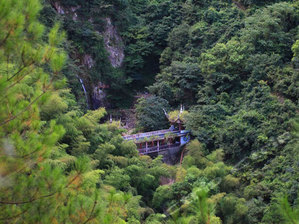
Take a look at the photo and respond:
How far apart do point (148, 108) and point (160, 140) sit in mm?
1174

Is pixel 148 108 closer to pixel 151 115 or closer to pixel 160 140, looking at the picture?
pixel 151 115

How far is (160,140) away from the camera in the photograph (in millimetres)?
10422

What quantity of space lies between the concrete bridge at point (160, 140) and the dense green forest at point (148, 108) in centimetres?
40

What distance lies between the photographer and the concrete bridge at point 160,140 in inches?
396

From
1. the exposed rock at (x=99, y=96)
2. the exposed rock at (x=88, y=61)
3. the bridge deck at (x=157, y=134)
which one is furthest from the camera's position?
the exposed rock at (x=99, y=96)

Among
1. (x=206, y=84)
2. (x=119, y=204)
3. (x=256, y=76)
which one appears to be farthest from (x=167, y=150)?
(x=119, y=204)

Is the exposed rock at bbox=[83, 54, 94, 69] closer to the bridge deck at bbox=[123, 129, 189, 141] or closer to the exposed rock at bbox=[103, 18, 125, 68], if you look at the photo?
the exposed rock at bbox=[103, 18, 125, 68]

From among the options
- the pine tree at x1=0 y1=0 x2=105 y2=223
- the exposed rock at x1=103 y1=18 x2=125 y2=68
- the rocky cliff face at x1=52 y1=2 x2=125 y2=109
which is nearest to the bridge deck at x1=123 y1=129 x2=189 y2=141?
the rocky cliff face at x1=52 y1=2 x2=125 y2=109

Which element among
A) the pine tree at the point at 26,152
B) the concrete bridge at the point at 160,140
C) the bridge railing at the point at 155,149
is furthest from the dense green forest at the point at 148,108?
the bridge railing at the point at 155,149

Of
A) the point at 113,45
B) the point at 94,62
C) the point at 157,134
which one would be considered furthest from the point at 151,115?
the point at 113,45

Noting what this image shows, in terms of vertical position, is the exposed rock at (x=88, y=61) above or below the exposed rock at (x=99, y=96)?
above

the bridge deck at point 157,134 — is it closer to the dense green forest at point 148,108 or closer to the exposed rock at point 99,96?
the dense green forest at point 148,108

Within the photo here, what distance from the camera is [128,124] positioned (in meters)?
12.5

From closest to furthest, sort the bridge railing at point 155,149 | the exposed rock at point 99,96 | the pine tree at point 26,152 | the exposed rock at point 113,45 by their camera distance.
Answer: the pine tree at point 26,152 → the bridge railing at point 155,149 → the exposed rock at point 99,96 → the exposed rock at point 113,45
